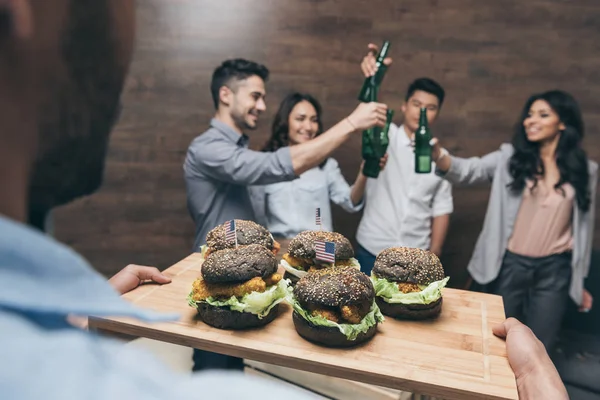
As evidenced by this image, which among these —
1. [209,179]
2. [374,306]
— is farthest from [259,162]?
[374,306]

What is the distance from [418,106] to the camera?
8.91ft

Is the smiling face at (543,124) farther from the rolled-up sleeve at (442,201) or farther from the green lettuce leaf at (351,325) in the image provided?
the green lettuce leaf at (351,325)

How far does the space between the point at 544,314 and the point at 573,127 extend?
3.35 ft

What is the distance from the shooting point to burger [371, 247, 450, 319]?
5.69ft

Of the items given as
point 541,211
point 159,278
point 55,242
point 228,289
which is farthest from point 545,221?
point 55,242

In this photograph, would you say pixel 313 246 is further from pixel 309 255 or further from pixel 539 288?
pixel 539 288

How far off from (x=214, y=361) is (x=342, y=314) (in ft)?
3.21

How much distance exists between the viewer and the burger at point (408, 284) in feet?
5.69

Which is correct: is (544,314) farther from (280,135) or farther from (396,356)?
(280,135)

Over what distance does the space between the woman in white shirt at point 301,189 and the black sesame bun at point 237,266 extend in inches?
35.9

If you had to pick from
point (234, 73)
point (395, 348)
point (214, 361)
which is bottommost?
point (214, 361)

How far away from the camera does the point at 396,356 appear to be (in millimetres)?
1499

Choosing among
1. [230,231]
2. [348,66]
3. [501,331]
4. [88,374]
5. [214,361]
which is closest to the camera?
[88,374]

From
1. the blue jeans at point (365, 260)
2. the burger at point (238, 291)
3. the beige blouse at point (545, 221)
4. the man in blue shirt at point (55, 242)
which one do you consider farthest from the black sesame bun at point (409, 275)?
the man in blue shirt at point (55, 242)
